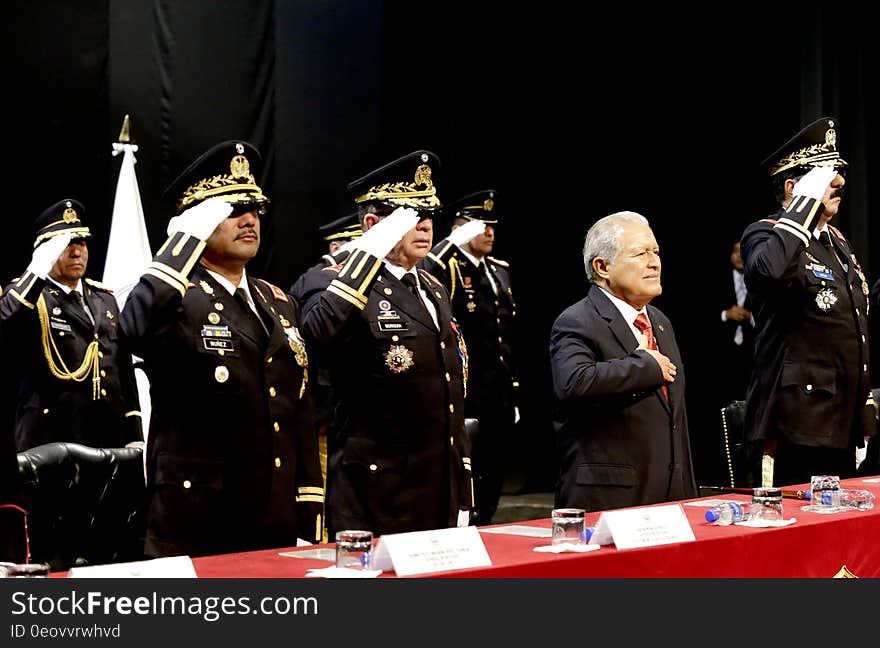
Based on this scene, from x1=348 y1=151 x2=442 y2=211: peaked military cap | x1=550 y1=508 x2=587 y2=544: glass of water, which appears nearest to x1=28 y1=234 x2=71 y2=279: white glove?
x1=348 y1=151 x2=442 y2=211: peaked military cap

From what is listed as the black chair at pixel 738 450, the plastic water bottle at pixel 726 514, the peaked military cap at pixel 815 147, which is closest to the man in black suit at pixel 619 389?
the plastic water bottle at pixel 726 514

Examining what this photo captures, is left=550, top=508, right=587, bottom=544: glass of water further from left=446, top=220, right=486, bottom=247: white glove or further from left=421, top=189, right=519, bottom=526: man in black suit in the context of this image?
left=421, top=189, right=519, bottom=526: man in black suit

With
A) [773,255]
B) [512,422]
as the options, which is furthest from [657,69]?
[773,255]

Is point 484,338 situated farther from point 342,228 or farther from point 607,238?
point 607,238

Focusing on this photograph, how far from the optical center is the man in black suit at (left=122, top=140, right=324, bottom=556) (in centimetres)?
299

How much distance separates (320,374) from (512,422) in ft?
5.44

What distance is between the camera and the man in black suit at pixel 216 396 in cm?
299

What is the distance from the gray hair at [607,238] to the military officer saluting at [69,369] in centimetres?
247

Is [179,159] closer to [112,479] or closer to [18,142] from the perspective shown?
[18,142]

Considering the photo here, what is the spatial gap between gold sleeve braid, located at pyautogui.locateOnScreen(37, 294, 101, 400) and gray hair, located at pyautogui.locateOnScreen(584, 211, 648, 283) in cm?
272

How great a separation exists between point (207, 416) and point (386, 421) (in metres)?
0.68

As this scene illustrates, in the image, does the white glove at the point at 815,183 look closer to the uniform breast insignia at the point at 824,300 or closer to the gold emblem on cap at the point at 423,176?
the uniform breast insignia at the point at 824,300

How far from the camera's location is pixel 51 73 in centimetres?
588

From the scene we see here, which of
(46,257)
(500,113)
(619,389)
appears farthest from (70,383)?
(500,113)
